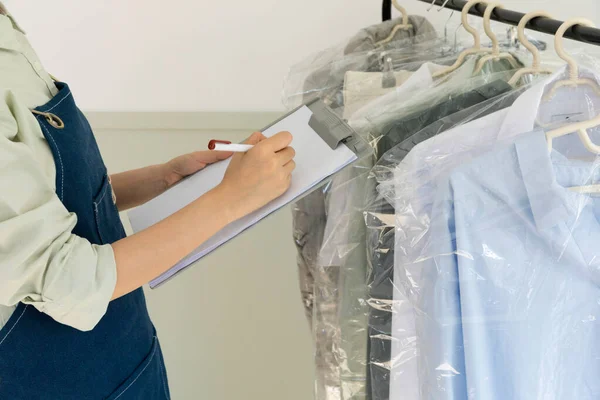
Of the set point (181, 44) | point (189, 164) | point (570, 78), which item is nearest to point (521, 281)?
point (570, 78)

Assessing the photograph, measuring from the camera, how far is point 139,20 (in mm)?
1270

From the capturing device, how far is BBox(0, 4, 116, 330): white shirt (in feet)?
1.65

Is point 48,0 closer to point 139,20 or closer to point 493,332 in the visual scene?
point 139,20

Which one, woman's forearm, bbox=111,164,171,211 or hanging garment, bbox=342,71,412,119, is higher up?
hanging garment, bbox=342,71,412,119

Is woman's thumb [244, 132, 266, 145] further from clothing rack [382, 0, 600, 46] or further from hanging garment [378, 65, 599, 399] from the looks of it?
clothing rack [382, 0, 600, 46]

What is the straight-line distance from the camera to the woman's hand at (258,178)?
1.93 ft

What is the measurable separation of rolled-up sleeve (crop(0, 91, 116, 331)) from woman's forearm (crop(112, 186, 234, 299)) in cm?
2

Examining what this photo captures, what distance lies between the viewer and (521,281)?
1.66 feet

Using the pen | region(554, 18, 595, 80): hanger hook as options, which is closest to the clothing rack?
region(554, 18, 595, 80): hanger hook

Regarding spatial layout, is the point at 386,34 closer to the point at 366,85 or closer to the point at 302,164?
the point at 366,85

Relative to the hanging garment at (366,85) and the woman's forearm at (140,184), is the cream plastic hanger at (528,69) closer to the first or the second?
the hanging garment at (366,85)

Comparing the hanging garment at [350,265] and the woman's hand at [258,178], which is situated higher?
the woman's hand at [258,178]

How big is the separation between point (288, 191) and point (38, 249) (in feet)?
0.83

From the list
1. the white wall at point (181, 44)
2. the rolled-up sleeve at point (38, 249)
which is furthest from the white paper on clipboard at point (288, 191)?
the white wall at point (181, 44)
